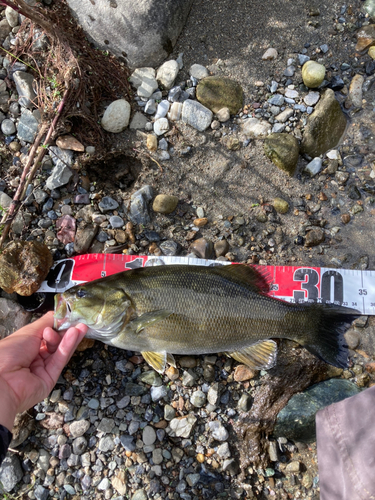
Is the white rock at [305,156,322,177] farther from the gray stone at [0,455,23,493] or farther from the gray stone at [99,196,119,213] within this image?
the gray stone at [0,455,23,493]

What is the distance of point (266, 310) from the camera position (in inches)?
157

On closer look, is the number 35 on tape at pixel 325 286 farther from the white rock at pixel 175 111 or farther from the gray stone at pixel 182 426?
the white rock at pixel 175 111

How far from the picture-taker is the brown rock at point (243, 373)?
421 cm

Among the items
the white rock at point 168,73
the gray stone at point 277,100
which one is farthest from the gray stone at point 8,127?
the gray stone at point 277,100

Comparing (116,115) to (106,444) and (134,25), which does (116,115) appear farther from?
(106,444)

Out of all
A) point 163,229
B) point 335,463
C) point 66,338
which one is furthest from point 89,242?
point 335,463

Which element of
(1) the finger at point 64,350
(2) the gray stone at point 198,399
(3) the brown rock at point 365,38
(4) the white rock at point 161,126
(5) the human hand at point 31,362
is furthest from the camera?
(3) the brown rock at point 365,38

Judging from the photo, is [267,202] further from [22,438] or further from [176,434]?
[22,438]

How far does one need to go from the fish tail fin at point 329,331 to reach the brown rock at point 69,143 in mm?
3416

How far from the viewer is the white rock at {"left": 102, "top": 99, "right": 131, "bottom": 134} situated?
4641 millimetres

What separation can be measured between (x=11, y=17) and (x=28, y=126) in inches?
62.7

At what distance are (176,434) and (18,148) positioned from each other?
4.09 metres

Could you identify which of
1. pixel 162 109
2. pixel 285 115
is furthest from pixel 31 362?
pixel 285 115

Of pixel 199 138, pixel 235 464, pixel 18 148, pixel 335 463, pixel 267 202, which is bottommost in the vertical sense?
pixel 235 464
